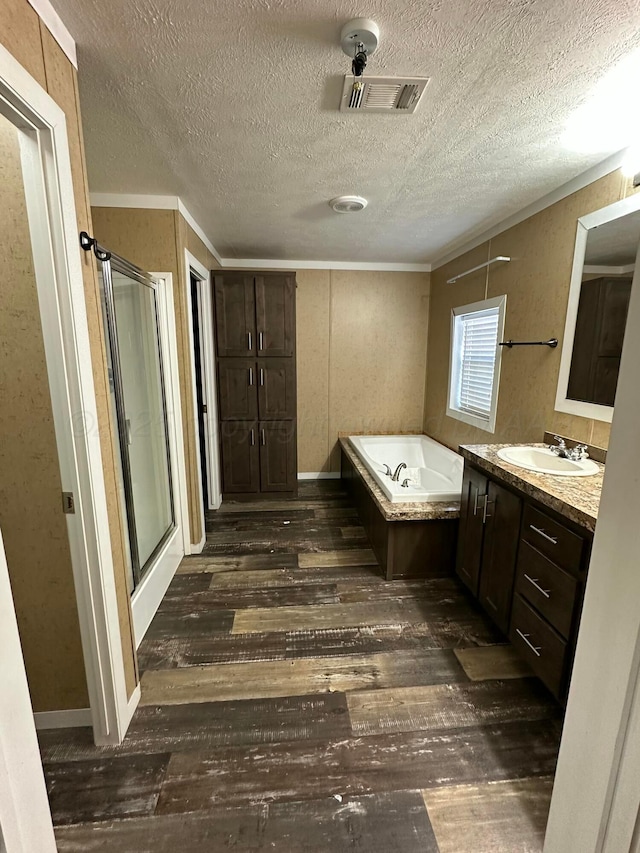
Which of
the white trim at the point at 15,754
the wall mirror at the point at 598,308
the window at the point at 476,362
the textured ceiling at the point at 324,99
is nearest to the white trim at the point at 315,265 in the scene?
the window at the point at 476,362

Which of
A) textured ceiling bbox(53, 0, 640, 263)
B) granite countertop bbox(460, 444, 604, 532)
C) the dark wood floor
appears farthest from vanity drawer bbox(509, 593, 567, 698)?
textured ceiling bbox(53, 0, 640, 263)

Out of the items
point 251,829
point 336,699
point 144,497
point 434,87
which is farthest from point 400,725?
point 434,87

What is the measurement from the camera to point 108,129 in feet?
5.32

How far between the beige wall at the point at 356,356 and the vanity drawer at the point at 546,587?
2784 mm

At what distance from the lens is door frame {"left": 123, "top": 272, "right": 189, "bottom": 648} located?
7.14 ft

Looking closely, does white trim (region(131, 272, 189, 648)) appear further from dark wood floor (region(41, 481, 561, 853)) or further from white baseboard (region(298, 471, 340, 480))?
white baseboard (region(298, 471, 340, 480))

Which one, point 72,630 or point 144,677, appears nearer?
point 72,630

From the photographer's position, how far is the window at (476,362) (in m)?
2.86

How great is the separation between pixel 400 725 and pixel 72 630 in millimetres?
1355

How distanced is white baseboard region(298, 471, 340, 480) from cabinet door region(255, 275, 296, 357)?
1518 mm

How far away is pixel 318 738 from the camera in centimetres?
145

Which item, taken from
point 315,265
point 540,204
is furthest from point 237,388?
point 540,204

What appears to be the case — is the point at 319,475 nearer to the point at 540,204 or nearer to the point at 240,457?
the point at 240,457

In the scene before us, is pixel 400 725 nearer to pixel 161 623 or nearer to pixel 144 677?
pixel 144 677
